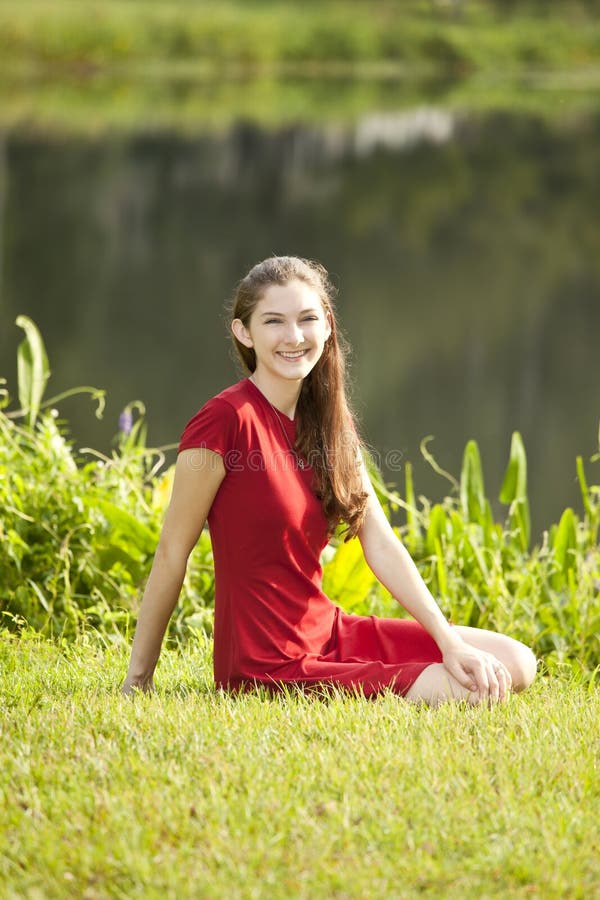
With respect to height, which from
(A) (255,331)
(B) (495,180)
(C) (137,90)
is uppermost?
(C) (137,90)

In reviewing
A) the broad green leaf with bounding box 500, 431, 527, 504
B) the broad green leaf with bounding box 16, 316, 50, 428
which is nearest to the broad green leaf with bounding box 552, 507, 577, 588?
the broad green leaf with bounding box 500, 431, 527, 504

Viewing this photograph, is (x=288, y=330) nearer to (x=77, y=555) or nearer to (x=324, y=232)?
(x=77, y=555)

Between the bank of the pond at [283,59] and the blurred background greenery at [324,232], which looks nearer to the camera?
the blurred background greenery at [324,232]

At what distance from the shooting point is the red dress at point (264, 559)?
8.09 ft

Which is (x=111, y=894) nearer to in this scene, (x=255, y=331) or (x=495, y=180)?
(x=255, y=331)

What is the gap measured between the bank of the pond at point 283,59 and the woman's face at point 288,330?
714 inches

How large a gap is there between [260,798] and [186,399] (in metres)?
4.63

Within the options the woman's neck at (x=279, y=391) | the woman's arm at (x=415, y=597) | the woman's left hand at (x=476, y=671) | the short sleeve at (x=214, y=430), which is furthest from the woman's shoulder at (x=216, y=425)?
the woman's left hand at (x=476, y=671)

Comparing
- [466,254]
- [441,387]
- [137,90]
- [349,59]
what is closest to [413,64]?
[349,59]

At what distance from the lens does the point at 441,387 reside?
6.93m

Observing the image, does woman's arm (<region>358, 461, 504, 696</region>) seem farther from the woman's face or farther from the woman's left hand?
the woman's face

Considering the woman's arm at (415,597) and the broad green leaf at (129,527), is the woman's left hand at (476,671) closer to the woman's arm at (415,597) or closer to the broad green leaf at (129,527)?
the woman's arm at (415,597)

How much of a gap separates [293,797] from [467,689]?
1.89 ft

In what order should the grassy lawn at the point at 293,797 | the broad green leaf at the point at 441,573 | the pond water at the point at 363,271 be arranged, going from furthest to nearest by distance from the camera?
the pond water at the point at 363,271
the broad green leaf at the point at 441,573
the grassy lawn at the point at 293,797
